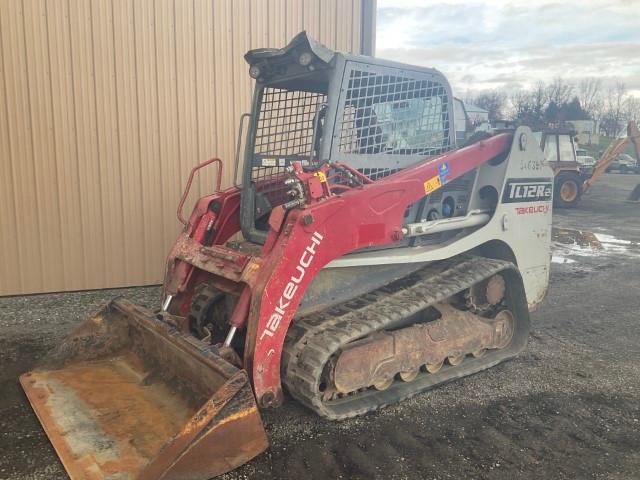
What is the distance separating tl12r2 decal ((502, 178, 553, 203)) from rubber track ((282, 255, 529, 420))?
61 centimetres

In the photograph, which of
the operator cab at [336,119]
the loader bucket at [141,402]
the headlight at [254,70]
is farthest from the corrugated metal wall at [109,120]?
the headlight at [254,70]

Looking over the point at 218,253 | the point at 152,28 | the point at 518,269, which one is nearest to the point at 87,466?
the point at 218,253

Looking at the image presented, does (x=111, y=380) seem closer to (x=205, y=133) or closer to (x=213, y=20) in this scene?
(x=205, y=133)

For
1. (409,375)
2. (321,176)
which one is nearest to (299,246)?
(321,176)

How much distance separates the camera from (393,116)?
435 centimetres

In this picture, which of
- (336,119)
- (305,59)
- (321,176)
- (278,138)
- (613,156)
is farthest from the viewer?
(613,156)

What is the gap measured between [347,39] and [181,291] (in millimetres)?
5010

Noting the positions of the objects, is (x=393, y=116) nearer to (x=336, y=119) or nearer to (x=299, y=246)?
(x=336, y=119)

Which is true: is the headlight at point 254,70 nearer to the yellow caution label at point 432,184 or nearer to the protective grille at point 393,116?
the protective grille at point 393,116

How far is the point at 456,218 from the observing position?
15.3ft

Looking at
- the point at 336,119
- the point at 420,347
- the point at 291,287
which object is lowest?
the point at 420,347

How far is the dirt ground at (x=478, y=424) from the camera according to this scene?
10.7 feet

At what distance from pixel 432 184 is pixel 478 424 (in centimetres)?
174

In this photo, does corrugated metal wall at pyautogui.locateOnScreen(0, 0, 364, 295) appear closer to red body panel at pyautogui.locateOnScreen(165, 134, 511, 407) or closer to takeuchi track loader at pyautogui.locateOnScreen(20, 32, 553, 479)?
takeuchi track loader at pyautogui.locateOnScreen(20, 32, 553, 479)
